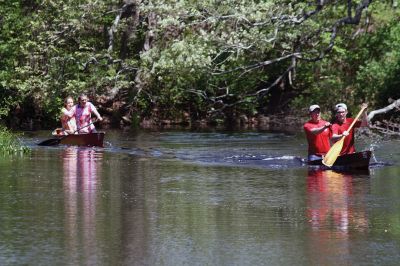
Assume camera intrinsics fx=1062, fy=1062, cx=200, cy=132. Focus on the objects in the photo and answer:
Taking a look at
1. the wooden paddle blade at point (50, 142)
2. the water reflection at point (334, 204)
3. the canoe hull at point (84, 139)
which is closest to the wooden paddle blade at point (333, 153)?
the water reflection at point (334, 204)

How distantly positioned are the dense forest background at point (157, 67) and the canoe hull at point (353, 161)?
593 inches

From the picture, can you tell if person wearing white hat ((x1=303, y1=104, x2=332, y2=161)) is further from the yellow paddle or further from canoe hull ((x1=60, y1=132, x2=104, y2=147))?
canoe hull ((x1=60, y1=132, x2=104, y2=147))

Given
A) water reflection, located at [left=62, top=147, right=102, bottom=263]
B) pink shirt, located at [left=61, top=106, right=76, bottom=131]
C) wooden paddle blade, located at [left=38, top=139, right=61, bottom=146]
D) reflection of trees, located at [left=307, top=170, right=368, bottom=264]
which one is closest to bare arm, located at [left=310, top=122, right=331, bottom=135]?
reflection of trees, located at [left=307, top=170, right=368, bottom=264]

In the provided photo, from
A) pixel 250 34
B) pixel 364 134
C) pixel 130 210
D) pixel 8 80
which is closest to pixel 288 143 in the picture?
pixel 364 134

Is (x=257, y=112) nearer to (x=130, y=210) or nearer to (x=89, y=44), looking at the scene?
(x=89, y=44)

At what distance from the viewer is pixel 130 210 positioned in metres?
14.6

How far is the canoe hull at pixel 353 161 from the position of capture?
68.8 feet

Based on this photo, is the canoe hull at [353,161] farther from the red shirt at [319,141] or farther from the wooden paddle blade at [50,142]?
the wooden paddle blade at [50,142]

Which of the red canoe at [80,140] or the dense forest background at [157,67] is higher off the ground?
the dense forest background at [157,67]

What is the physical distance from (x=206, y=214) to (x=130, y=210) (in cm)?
111

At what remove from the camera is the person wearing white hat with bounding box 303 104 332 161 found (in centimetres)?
2166

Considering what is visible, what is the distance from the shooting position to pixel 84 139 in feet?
94.4

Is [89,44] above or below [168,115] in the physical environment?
above

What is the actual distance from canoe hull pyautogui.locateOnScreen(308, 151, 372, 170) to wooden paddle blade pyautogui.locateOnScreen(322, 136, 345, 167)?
92mm
